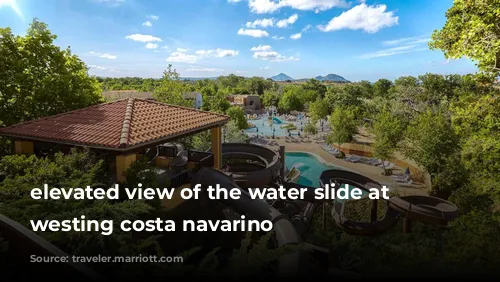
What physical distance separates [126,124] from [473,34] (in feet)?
41.8

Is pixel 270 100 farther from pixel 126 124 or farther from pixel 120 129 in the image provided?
pixel 120 129

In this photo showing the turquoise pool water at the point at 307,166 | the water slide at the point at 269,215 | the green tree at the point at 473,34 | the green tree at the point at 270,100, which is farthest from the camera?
the green tree at the point at 270,100

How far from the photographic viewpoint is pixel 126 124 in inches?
483

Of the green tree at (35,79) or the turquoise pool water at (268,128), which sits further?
the turquoise pool water at (268,128)

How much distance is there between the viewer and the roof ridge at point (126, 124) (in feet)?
34.7

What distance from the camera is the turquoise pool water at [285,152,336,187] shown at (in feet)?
109

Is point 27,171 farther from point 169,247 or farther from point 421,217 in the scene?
point 421,217

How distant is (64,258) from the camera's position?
15.5 feet

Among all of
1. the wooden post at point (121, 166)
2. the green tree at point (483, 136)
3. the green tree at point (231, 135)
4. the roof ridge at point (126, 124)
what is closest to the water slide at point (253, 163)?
the roof ridge at point (126, 124)

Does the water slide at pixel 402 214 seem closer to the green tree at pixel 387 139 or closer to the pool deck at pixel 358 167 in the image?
the pool deck at pixel 358 167

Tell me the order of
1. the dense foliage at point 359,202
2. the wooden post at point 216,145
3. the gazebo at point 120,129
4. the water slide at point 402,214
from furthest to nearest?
1. the wooden post at point 216,145
2. the water slide at point 402,214
3. the gazebo at point 120,129
4. the dense foliage at point 359,202

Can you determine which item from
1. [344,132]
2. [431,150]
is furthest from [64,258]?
[344,132]

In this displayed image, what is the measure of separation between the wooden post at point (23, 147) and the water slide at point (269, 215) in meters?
7.12

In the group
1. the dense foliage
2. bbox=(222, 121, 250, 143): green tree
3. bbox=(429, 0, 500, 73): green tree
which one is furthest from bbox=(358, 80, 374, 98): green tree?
bbox=(429, 0, 500, 73): green tree
